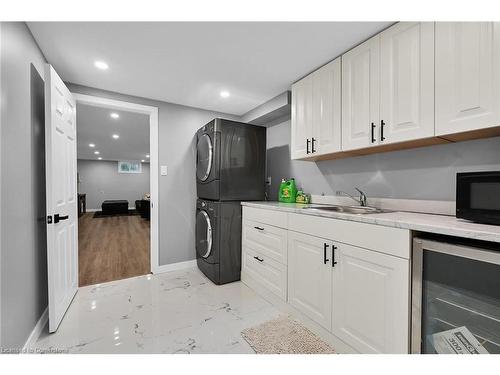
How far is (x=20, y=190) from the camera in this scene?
139cm

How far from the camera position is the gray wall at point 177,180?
2.91 m

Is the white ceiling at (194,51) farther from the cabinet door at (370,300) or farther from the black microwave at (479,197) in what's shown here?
the cabinet door at (370,300)

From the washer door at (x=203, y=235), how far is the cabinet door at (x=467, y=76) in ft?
7.22

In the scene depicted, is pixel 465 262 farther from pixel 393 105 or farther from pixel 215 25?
pixel 215 25

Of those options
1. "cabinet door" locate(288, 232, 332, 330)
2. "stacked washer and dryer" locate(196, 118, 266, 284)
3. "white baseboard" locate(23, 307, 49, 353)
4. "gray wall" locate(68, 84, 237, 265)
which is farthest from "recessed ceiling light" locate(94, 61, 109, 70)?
"cabinet door" locate(288, 232, 332, 330)

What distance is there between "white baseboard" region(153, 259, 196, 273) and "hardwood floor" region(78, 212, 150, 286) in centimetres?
18

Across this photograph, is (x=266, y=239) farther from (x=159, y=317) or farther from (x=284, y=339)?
(x=159, y=317)

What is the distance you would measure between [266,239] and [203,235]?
0.93 metres

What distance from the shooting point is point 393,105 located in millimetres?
1497

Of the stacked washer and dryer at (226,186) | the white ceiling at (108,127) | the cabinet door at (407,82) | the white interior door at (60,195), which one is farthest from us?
the white ceiling at (108,127)

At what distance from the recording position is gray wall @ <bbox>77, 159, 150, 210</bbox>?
9.84 m

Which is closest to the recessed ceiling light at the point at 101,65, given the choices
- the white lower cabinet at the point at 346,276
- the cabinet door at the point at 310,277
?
the white lower cabinet at the point at 346,276

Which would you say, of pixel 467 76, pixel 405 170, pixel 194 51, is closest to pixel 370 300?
pixel 405 170

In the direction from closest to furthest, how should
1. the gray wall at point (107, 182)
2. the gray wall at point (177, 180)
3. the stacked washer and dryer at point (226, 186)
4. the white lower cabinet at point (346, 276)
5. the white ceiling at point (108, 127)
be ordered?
the white lower cabinet at point (346, 276) < the stacked washer and dryer at point (226, 186) < the gray wall at point (177, 180) < the white ceiling at point (108, 127) < the gray wall at point (107, 182)
